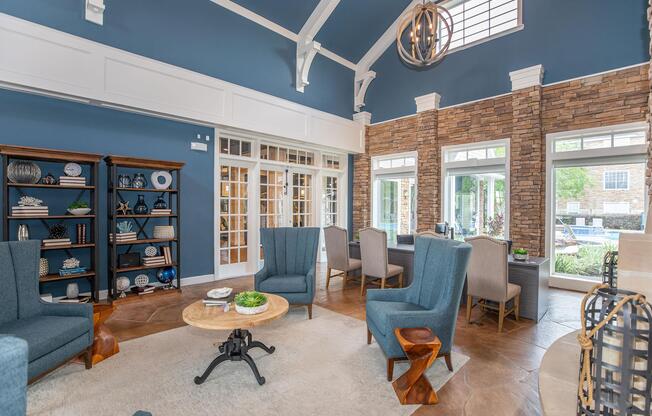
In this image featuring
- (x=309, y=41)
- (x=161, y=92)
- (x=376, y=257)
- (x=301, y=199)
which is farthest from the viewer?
(x=301, y=199)

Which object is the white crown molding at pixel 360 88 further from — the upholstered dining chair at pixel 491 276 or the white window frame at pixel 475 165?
the upholstered dining chair at pixel 491 276

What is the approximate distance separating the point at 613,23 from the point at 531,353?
198 inches

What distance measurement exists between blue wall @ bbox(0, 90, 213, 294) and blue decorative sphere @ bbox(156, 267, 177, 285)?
0.34 metres

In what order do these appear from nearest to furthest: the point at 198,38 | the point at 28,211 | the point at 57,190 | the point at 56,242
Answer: the point at 28,211, the point at 56,242, the point at 57,190, the point at 198,38

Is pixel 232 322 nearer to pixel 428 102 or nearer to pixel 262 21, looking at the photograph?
pixel 262 21

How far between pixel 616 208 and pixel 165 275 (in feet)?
22.6

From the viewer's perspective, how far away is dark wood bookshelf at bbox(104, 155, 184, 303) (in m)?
4.17

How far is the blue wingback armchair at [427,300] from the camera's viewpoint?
2.41 metres

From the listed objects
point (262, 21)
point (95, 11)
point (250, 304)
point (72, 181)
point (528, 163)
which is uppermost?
point (262, 21)

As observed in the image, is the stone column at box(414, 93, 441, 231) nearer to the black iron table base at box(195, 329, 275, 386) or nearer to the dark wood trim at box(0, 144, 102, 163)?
the black iron table base at box(195, 329, 275, 386)

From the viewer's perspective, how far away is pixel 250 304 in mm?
2484

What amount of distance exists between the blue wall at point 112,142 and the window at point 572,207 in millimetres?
5960

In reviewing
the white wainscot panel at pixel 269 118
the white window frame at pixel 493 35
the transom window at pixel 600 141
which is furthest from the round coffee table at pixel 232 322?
the white window frame at pixel 493 35

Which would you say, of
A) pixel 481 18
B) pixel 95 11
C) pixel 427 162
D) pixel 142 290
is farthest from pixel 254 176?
pixel 481 18
